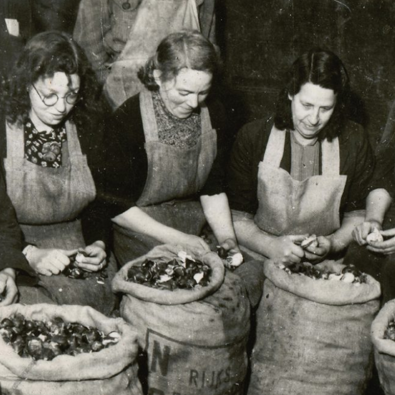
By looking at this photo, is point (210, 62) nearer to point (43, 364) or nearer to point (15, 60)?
point (15, 60)

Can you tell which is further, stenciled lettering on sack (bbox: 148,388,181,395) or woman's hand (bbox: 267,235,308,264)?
woman's hand (bbox: 267,235,308,264)

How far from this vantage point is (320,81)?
307cm

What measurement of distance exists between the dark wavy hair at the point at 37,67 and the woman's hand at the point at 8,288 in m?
0.63

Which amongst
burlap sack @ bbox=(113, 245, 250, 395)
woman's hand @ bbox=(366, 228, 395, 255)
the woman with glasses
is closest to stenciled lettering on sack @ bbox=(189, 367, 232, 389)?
burlap sack @ bbox=(113, 245, 250, 395)

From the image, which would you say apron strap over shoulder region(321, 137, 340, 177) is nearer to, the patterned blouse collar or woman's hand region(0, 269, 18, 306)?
the patterned blouse collar

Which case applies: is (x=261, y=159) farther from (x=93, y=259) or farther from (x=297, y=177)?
(x=93, y=259)

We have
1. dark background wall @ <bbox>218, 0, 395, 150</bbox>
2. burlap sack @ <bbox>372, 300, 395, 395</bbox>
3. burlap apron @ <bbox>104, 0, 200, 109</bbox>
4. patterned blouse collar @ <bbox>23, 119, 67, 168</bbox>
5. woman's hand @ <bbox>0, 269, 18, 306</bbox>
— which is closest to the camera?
burlap sack @ <bbox>372, 300, 395, 395</bbox>

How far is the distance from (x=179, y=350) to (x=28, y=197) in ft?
2.89

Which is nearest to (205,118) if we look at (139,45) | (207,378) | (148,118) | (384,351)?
(148,118)

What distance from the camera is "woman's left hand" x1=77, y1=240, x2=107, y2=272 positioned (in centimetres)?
296

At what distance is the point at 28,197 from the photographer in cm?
297

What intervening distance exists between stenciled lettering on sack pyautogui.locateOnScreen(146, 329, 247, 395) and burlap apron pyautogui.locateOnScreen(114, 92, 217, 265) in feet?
2.08

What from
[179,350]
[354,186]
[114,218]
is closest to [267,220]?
[354,186]

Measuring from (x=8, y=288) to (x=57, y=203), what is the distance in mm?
527
